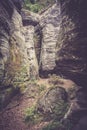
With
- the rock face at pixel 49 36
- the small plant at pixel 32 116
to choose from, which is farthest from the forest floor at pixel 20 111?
the rock face at pixel 49 36

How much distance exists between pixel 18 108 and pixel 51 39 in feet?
29.3

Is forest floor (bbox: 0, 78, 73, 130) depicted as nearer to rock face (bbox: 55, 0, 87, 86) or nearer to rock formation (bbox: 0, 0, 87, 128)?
rock formation (bbox: 0, 0, 87, 128)

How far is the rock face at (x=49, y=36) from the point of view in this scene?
16438mm

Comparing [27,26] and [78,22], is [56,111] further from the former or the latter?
[27,26]

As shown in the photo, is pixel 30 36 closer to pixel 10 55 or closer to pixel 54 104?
pixel 10 55

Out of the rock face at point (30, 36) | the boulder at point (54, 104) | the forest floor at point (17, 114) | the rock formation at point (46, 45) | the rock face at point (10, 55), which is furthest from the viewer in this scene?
the rock face at point (30, 36)

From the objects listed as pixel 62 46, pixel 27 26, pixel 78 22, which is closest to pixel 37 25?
pixel 27 26

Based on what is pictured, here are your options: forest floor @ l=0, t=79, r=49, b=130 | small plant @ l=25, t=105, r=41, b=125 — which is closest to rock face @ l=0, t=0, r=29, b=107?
forest floor @ l=0, t=79, r=49, b=130

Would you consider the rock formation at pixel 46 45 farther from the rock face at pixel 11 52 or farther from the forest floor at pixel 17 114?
the forest floor at pixel 17 114

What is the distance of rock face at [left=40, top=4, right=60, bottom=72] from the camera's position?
16438mm

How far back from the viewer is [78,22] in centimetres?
785

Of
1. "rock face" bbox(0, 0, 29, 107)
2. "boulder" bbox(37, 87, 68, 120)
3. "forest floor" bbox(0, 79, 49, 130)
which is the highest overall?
"rock face" bbox(0, 0, 29, 107)

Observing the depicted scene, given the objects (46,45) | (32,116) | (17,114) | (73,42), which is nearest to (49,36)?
(46,45)

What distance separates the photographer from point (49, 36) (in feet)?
58.6
